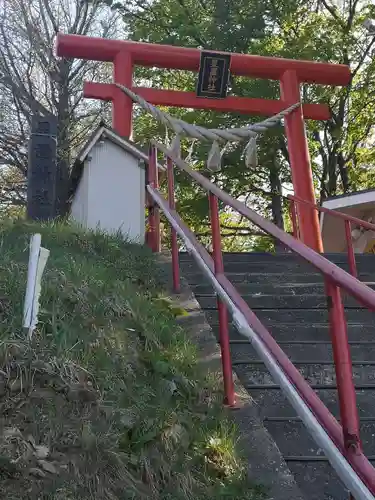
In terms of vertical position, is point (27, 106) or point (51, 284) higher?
point (27, 106)

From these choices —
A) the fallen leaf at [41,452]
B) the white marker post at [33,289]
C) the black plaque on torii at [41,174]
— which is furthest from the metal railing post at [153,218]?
the fallen leaf at [41,452]

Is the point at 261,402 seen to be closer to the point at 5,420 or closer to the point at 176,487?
the point at 176,487

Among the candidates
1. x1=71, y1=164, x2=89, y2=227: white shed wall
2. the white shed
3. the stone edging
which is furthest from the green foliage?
the stone edging

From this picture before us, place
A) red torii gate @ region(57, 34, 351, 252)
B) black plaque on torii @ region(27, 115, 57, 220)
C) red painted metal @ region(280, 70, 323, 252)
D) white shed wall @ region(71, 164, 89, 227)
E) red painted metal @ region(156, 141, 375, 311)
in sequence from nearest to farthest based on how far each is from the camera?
red painted metal @ region(156, 141, 375, 311) → black plaque on torii @ region(27, 115, 57, 220) → white shed wall @ region(71, 164, 89, 227) → red torii gate @ region(57, 34, 351, 252) → red painted metal @ region(280, 70, 323, 252)

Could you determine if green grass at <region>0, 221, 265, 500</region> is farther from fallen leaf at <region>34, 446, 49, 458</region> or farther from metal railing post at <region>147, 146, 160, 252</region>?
metal railing post at <region>147, 146, 160, 252</region>

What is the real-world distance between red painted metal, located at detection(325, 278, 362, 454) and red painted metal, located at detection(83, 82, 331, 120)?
26.0 ft

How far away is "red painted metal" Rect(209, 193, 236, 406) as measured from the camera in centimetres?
324

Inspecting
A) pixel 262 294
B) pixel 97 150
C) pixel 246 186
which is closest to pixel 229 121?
pixel 246 186

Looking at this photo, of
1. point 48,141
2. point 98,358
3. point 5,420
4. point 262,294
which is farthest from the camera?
point 48,141

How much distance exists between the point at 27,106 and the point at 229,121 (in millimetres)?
4931

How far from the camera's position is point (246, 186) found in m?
17.1

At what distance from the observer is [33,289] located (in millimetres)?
2812

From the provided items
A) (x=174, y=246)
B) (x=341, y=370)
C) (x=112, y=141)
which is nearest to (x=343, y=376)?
(x=341, y=370)

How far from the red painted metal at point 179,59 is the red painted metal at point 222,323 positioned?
262 inches
